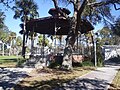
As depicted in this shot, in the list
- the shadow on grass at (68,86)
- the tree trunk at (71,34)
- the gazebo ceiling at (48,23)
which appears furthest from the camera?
the gazebo ceiling at (48,23)

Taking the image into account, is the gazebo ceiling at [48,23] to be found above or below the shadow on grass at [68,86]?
above

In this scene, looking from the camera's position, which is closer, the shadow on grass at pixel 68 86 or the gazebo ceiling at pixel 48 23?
the shadow on grass at pixel 68 86

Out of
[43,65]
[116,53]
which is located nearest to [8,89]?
[43,65]

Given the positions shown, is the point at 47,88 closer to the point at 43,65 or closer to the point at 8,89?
the point at 8,89

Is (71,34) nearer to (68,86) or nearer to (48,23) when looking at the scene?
(48,23)

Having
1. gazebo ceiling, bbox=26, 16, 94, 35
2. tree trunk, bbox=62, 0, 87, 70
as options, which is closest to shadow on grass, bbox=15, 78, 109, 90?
tree trunk, bbox=62, 0, 87, 70


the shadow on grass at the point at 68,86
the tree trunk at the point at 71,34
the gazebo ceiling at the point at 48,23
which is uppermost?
the gazebo ceiling at the point at 48,23

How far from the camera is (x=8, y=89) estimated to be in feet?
41.4

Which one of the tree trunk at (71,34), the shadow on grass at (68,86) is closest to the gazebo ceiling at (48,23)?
the tree trunk at (71,34)

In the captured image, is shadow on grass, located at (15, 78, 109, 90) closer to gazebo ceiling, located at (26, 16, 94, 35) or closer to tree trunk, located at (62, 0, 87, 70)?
tree trunk, located at (62, 0, 87, 70)

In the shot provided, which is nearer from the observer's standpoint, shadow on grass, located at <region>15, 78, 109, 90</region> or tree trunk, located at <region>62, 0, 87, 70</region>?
shadow on grass, located at <region>15, 78, 109, 90</region>

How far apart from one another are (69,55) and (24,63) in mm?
5147

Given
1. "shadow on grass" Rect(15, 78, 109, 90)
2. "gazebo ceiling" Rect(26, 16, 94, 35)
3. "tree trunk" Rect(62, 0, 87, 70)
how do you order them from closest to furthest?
"shadow on grass" Rect(15, 78, 109, 90) < "tree trunk" Rect(62, 0, 87, 70) < "gazebo ceiling" Rect(26, 16, 94, 35)

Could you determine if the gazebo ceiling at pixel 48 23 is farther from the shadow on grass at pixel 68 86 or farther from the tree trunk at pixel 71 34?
the shadow on grass at pixel 68 86
